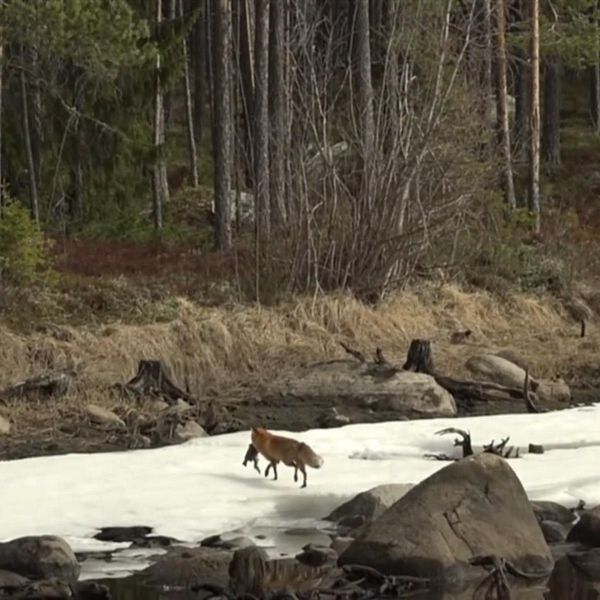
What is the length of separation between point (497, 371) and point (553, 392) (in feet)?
2.56

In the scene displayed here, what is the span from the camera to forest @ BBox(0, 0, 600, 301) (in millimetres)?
21516

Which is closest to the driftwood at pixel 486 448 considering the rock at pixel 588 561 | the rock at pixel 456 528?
the rock at pixel 456 528

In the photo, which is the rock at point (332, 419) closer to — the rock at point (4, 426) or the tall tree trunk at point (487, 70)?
the rock at point (4, 426)

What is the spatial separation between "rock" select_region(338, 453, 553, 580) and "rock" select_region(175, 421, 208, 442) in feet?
16.8

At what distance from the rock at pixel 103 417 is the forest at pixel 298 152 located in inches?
184

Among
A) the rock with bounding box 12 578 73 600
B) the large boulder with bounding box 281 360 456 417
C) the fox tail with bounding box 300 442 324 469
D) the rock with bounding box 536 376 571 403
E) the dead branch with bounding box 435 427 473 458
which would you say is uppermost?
the rock with bounding box 12 578 73 600

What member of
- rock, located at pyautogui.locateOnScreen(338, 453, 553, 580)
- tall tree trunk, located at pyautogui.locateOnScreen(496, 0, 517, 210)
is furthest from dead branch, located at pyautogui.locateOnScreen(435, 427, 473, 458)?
tall tree trunk, located at pyautogui.locateOnScreen(496, 0, 517, 210)

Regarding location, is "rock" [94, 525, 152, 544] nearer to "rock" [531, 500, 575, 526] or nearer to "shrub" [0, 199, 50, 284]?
"rock" [531, 500, 575, 526]

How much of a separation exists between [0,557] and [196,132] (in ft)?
117

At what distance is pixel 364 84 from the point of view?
2478cm

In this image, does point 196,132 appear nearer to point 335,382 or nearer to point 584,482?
point 335,382

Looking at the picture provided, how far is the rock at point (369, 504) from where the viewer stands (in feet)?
38.0

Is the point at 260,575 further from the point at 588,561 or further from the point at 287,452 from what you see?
the point at 287,452

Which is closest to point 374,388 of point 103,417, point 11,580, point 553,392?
point 553,392
